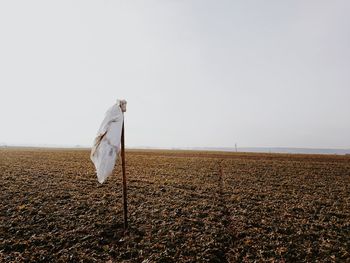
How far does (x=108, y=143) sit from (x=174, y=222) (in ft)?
13.0

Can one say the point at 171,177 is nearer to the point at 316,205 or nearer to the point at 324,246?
the point at 316,205

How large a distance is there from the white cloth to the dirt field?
2.21 m

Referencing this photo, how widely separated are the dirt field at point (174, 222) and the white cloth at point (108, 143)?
2.21 metres

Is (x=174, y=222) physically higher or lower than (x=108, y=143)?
lower

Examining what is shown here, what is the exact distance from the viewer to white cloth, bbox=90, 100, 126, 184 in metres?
6.25

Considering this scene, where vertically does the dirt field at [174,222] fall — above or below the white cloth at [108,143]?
below

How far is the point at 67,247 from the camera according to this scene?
6555mm

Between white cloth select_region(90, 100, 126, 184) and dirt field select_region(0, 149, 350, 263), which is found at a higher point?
white cloth select_region(90, 100, 126, 184)

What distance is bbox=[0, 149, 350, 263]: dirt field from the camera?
20.8 feet

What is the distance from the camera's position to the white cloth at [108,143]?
20.5 feet

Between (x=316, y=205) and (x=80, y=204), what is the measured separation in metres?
10.4

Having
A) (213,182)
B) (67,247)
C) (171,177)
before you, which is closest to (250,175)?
(213,182)

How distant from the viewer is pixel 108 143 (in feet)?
20.9

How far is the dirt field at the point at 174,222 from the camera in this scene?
633cm
